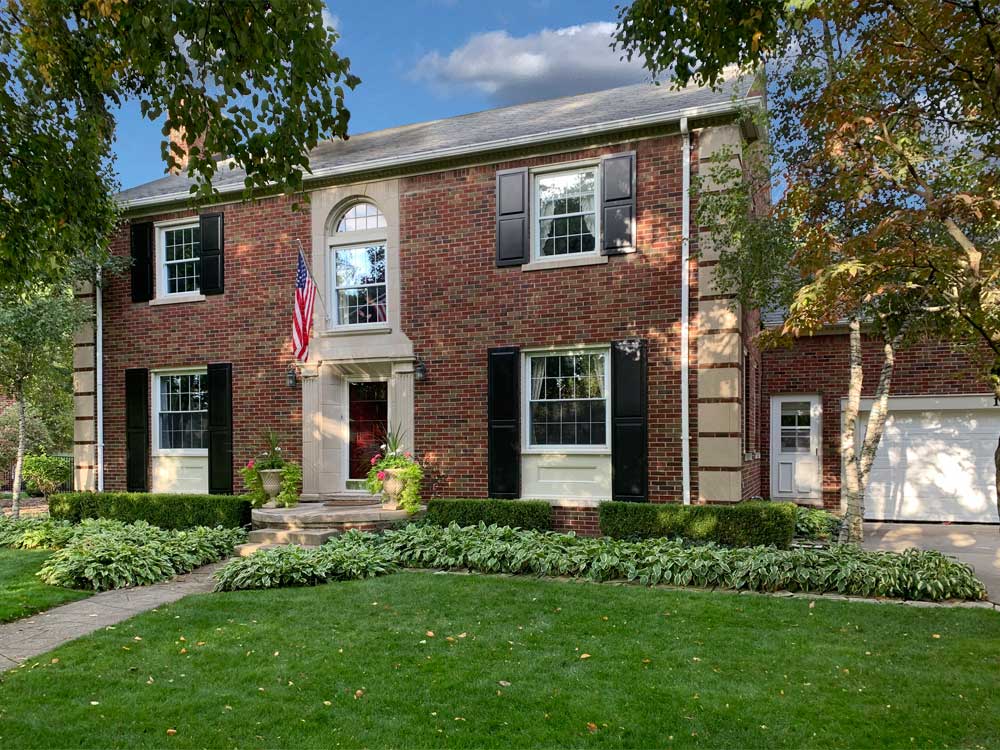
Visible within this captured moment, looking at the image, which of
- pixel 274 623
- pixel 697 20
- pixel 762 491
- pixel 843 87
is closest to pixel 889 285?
pixel 843 87

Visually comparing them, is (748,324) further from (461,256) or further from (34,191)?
(34,191)

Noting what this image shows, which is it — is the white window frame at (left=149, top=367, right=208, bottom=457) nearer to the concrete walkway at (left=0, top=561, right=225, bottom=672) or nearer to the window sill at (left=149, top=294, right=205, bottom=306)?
the window sill at (left=149, top=294, right=205, bottom=306)

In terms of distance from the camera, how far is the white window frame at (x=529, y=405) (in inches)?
403

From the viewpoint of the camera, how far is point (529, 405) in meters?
10.7

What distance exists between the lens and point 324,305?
39.1 feet

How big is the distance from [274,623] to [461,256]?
6380 millimetres

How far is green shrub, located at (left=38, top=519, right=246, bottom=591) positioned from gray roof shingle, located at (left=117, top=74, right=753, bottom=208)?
5436mm

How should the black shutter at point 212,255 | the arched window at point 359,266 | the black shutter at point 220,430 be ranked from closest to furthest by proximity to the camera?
the arched window at point 359,266, the black shutter at point 220,430, the black shutter at point 212,255

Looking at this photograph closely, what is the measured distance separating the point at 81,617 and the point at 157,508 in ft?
17.3

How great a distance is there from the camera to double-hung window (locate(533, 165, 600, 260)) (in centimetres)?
1045

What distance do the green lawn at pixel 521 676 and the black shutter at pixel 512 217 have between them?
5.39 metres

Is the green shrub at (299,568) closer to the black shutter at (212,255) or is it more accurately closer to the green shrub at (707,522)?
the green shrub at (707,522)

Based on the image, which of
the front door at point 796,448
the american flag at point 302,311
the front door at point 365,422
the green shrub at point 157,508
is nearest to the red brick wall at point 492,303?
the front door at point 365,422

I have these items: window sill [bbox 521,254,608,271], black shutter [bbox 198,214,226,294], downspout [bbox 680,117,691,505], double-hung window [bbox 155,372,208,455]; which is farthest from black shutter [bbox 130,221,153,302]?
downspout [bbox 680,117,691,505]
